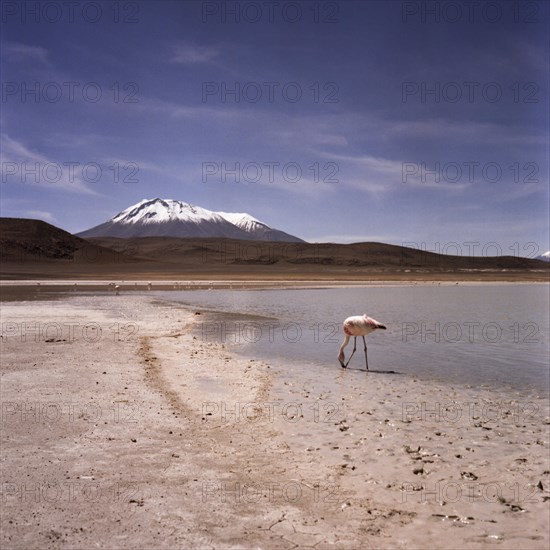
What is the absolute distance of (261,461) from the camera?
603cm

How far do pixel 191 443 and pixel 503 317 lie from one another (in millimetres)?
19158

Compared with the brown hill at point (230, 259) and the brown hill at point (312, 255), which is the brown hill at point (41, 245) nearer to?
the brown hill at point (230, 259)

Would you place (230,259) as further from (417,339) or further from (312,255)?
(417,339)

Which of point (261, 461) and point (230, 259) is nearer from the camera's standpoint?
point (261, 461)

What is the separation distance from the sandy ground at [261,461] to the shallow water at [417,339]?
4.91ft

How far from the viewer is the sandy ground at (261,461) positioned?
4.48 m

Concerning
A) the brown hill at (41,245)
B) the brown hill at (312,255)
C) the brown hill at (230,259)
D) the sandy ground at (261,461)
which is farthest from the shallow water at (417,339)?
the brown hill at (312,255)

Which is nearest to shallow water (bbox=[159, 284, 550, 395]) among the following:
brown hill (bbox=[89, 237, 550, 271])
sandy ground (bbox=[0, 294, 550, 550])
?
sandy ground (bbox=[0, 294, 550, 550])

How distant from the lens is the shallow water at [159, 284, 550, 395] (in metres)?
11.5

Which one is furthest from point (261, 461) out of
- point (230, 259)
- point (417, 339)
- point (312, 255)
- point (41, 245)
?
point (312, 255)

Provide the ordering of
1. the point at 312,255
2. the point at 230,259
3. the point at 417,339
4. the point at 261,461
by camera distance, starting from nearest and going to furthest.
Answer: the point at 261,461 → the point at 417,339 → the point at 230,259 → the point at 312,255

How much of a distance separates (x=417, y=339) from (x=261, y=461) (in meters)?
11.0

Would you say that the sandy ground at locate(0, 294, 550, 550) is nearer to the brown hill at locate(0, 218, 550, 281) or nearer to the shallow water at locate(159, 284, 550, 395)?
the shallow water at locate(159, 284, 550, 395)

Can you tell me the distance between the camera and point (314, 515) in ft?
15.6
